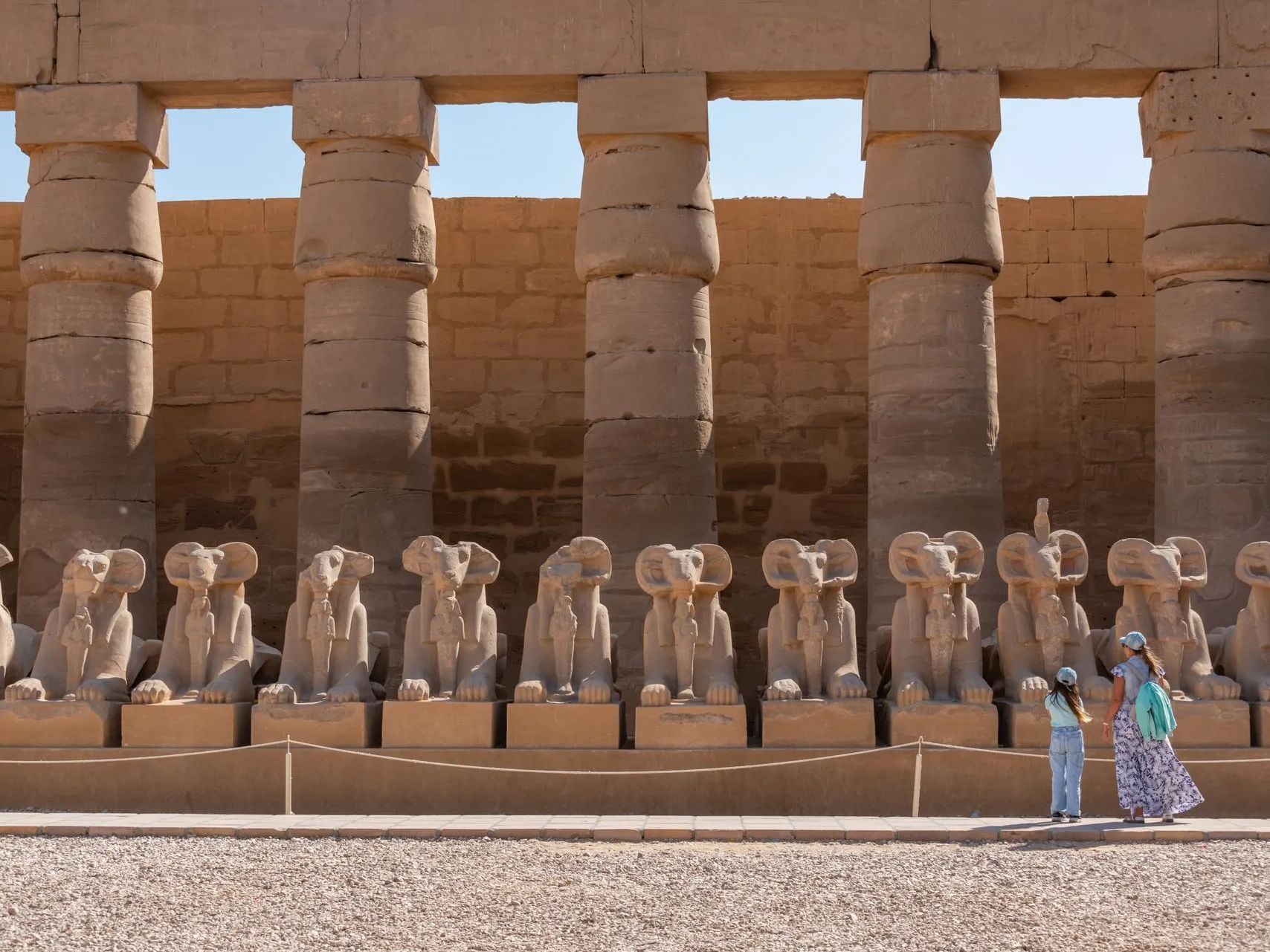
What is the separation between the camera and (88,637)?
9.98m

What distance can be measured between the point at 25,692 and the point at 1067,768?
19.6 feet

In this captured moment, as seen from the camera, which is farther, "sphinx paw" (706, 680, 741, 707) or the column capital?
the column capital

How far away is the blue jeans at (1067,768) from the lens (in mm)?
8406

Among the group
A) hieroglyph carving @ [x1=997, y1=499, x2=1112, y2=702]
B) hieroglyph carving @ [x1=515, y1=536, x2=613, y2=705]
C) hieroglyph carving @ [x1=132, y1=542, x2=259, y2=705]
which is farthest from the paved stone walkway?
A: hieroglyph carving @ [x1=132, y1=542, x2=259, y2=705]

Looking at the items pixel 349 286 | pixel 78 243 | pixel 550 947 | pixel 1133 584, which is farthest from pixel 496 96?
pixel 550 947

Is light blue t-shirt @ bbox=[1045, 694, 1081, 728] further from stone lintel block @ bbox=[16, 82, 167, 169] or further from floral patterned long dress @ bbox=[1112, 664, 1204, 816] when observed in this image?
stone lintel block @ bbox=[16, 82, 167, 169]

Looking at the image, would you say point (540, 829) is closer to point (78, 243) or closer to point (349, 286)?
point (349, 286)

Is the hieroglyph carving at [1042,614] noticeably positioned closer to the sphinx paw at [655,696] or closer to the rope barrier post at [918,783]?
the rope barrier post at [918,783]

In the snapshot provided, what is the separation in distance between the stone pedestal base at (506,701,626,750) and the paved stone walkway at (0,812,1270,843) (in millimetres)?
1113

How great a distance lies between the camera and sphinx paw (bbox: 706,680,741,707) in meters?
9.50

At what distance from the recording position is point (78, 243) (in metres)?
13.2

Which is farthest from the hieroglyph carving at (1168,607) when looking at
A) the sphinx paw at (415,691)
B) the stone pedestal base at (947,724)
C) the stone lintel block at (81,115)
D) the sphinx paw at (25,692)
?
the stone lintel block at (81,115)

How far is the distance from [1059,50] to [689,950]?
9186mm

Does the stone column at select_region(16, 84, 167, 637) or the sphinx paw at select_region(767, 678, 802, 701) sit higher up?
the stone column at select_region(16, 84, 167, 637)
